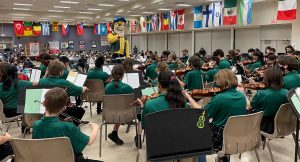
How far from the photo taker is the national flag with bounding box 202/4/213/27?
530 inches

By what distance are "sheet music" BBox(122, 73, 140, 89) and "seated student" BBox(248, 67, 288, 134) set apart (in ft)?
7.25

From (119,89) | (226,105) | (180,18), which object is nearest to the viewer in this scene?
(226,105)

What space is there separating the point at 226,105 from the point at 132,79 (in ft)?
7.82

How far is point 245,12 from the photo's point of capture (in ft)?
36.2

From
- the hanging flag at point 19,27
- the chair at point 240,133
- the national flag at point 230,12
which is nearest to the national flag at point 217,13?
the national flag at point 230,12

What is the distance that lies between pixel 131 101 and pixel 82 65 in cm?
916

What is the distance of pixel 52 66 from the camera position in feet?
13.8

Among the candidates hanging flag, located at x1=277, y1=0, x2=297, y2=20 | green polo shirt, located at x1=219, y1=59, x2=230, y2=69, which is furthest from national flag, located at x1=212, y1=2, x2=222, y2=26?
green polo shirt, located at x1=219, y1=59, x2=230, y2=69

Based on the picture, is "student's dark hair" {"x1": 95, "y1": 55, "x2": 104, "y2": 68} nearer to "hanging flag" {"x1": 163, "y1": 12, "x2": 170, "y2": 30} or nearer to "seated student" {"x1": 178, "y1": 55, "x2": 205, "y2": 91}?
"seated student" {"x1": 178, "y1": 55, "x2": 205, "y2": 91}

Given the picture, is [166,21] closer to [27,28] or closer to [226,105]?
[27,28]

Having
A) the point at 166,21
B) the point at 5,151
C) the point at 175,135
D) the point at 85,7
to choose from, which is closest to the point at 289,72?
the point at 175,135

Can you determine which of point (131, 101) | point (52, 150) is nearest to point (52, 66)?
point (131, 101)

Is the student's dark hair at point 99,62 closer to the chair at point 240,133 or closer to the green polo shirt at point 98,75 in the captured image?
the green polo shirt at point 98,75

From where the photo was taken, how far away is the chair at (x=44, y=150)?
6.94 ft
